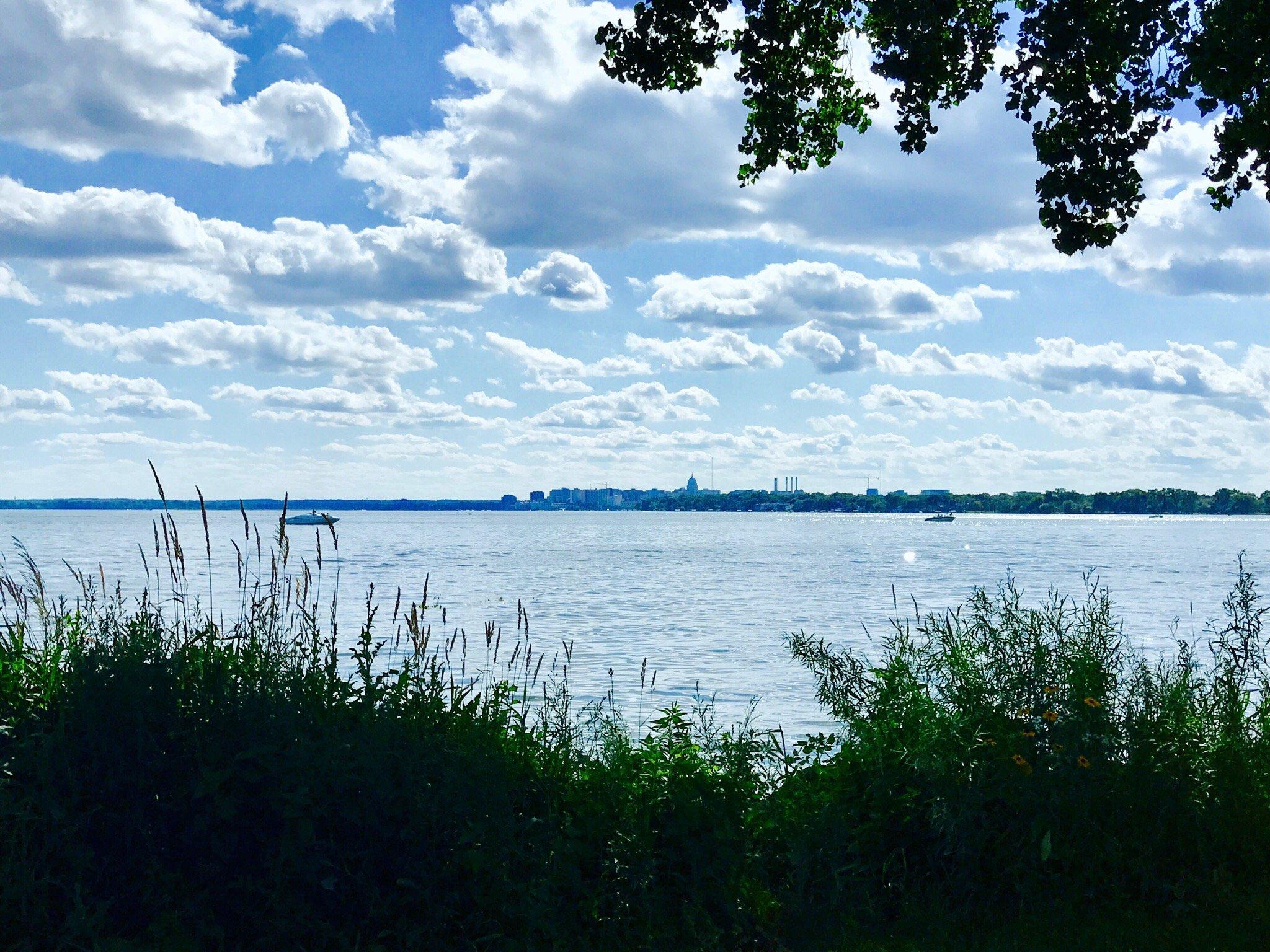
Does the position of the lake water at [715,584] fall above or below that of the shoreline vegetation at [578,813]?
below

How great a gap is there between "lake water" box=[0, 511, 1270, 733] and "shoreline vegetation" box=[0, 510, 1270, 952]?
8.14 feet

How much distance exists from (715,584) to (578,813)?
42.2 meters

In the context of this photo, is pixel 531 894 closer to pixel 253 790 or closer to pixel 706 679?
pixel 253 790

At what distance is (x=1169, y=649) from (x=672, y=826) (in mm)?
19611

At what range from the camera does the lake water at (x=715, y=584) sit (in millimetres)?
22078

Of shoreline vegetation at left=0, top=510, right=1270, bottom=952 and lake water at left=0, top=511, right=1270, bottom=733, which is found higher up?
shoreline vegetation at left=0, top=510, right=1270, bottom=952

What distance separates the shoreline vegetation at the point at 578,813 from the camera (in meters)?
5.63

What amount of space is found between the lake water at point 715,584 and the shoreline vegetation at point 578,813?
2.48 metres

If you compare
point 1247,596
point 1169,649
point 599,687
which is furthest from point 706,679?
point 1247,596

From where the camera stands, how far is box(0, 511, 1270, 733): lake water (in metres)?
22.1

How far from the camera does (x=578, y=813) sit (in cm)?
605

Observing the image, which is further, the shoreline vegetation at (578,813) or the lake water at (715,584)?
the lake water at (715,584)

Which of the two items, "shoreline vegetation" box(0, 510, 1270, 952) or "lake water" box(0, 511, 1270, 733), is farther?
"lake water" box(0, 511, 1270, 733)

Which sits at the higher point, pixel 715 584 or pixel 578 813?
pixel 578 813
